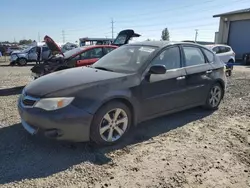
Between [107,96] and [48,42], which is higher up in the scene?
[48,42]

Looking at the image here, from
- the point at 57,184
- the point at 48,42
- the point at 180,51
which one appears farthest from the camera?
the point at 48,42

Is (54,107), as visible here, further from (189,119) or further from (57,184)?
(189,119)

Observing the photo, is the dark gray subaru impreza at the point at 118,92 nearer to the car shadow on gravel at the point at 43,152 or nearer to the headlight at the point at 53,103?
the headlight at the point at 53,103

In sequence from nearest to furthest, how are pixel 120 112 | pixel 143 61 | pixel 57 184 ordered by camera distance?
pixel 57 184 < pixel 120 112 < pixel 143 61

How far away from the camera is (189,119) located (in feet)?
16.7

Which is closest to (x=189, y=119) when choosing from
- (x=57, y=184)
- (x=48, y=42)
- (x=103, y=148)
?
(x=103, y=148)

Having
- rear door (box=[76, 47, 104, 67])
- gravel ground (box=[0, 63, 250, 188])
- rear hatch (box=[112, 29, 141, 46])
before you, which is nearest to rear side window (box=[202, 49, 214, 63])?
gravel ground (box=[0, 63, 250, 188])

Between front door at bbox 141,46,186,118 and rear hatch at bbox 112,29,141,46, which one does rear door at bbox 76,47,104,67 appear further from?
front door at bbox 141,46,186,118

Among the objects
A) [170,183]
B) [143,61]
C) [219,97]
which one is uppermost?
[143,61]

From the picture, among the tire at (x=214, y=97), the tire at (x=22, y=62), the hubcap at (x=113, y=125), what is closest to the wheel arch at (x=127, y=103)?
the hubcap at (x=113, y=125)

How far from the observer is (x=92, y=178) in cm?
297

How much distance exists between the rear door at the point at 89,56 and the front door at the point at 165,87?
4.43 metres

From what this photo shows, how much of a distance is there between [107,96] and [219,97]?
327cm

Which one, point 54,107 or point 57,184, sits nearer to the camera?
point 57,184
